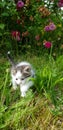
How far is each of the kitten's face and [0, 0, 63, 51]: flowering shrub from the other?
1.26 metres

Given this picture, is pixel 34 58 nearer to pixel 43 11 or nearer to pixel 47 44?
pixel 47 44

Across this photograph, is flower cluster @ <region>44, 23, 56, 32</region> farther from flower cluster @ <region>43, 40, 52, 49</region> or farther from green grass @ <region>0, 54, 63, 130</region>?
green grass @ <region>0, 54, 63, 130</region>

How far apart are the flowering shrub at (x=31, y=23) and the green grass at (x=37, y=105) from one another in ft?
3.80

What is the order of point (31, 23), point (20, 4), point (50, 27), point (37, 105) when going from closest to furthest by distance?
point (37, 105) → point (50, 27) → point (20, 4) → point (31, 23)

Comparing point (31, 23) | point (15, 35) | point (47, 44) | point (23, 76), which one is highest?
point (31, 23)

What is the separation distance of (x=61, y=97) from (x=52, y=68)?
0.64 metres

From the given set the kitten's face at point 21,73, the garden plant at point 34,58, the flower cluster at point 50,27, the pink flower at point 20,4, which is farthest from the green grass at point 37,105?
the pink flower at point 20,4

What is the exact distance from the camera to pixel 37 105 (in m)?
4.86

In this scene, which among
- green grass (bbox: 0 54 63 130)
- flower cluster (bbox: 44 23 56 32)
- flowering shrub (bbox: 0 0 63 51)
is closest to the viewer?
green grass (bbox: 0 54 63 130)

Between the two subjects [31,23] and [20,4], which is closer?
[20,4]

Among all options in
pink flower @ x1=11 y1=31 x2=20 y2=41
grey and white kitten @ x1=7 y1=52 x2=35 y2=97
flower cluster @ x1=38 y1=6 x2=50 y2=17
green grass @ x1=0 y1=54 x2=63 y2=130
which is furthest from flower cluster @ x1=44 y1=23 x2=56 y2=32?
grey and white kitten @ x1=7 y1=52 x2=35 y2=97

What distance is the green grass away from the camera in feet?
15.2

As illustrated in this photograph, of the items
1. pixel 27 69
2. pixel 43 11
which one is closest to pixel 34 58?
pixel 43 11

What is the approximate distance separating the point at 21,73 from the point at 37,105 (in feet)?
1.39
